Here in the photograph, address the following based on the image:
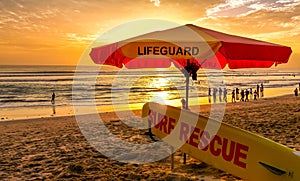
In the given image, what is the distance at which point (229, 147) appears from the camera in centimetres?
422

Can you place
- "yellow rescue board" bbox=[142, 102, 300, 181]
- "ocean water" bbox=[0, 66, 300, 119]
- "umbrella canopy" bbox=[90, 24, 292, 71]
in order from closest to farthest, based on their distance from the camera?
1. "yellow rescue board" bbox=[142, 102, 300, 181]
2. "umbrella canopy" bbox=[90, 24, 292, 71]
3. "ocean water" bbox=[0, 66, 300, 119]

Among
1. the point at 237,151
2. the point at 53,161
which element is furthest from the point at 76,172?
the point at 237,151

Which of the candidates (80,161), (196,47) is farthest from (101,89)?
(196,47)

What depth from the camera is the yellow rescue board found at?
144 inches

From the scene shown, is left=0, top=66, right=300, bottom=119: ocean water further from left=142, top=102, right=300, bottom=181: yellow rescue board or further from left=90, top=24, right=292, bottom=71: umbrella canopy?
left=90, top=24, right=292, bottom=71: umbrella canopy

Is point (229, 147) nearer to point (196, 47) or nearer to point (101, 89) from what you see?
point (196, 47)

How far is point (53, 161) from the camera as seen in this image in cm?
643

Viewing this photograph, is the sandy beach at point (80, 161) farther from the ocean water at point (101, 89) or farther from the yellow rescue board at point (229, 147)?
the ocean water at point (101, 89)

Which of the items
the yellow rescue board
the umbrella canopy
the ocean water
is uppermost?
the umbrella canopy

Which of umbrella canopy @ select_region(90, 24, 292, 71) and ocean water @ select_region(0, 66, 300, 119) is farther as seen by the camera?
ocean water @ select_region(0, 66, 300, 119)

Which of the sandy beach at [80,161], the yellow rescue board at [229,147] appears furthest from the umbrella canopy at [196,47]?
the sandy beach at [80,161]

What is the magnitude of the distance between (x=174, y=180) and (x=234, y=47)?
8.58ft

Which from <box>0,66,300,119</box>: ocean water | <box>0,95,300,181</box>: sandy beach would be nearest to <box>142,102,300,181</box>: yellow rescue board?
<box>0,95,300,181</box>: sandy beach

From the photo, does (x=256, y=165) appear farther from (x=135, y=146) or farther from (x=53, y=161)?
(x=53, y=161)
